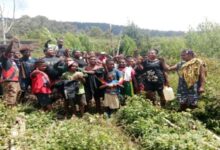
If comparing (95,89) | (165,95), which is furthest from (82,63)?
(165,95)

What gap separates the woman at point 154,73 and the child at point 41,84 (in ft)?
8.14

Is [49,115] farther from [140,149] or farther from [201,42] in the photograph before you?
[201,42]

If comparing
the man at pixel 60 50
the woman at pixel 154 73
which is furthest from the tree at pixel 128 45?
the woman at pixel 154 73

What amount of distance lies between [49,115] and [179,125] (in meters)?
2.78

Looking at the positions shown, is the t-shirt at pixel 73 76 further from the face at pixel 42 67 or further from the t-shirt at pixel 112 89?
the t-shirt at pixel 112 89

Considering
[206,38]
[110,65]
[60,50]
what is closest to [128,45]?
[206,38]

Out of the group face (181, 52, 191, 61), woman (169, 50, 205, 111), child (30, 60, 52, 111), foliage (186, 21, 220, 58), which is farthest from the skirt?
foliage (186, 21, 220, 58)

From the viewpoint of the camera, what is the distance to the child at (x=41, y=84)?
808 cm

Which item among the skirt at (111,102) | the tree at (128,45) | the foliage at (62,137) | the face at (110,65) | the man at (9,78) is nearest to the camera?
the foliage at (62,137)

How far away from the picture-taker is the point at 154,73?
895cm

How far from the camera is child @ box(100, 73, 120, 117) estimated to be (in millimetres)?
8539

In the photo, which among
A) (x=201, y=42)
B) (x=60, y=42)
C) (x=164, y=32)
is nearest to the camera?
(x=60, y=42)

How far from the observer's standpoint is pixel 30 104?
8.90m

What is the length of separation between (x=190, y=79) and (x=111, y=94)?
1868 mm
